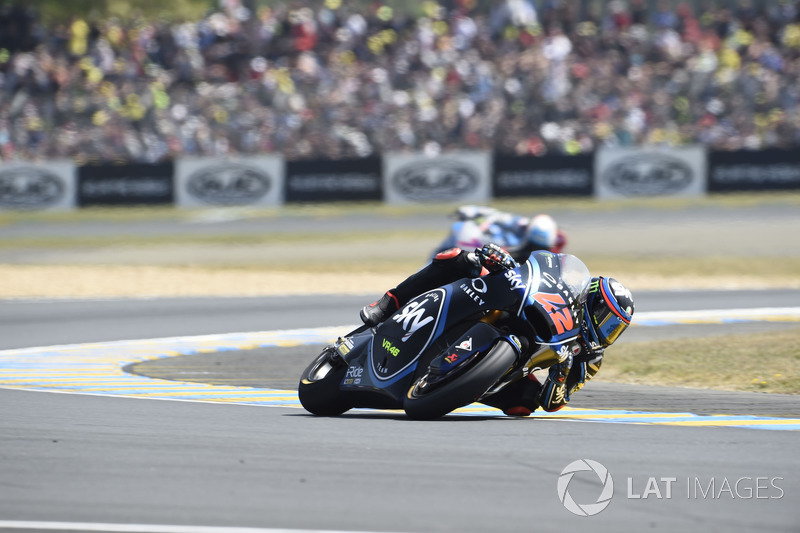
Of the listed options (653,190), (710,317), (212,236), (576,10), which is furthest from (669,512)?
(576,10)

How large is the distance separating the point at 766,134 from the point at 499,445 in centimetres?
2352

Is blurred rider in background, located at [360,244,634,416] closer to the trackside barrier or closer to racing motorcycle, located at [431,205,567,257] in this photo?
racing motorcycle, located at [431,205,567,257]

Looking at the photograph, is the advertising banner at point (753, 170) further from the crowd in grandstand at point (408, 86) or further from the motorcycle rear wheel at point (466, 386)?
the motorcycle rear wheel at point (466, 386)

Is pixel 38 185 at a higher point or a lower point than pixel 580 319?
lower

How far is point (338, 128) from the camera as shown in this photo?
92.7ft

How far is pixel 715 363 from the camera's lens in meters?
10.1

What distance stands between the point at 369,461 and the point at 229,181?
23.2 meters

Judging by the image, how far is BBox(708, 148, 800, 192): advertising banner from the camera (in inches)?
1095

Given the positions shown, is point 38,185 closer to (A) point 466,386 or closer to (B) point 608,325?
(B) point 608,325

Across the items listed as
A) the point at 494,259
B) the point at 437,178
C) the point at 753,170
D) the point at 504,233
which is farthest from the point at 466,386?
the point at 753,170

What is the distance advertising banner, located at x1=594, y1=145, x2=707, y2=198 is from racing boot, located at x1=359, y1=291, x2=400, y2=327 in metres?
21.4

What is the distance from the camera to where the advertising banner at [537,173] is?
91.8 ft

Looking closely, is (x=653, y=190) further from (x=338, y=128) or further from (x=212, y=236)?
(x=212, y=236)

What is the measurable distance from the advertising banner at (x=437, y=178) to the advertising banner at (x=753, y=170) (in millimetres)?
5386
